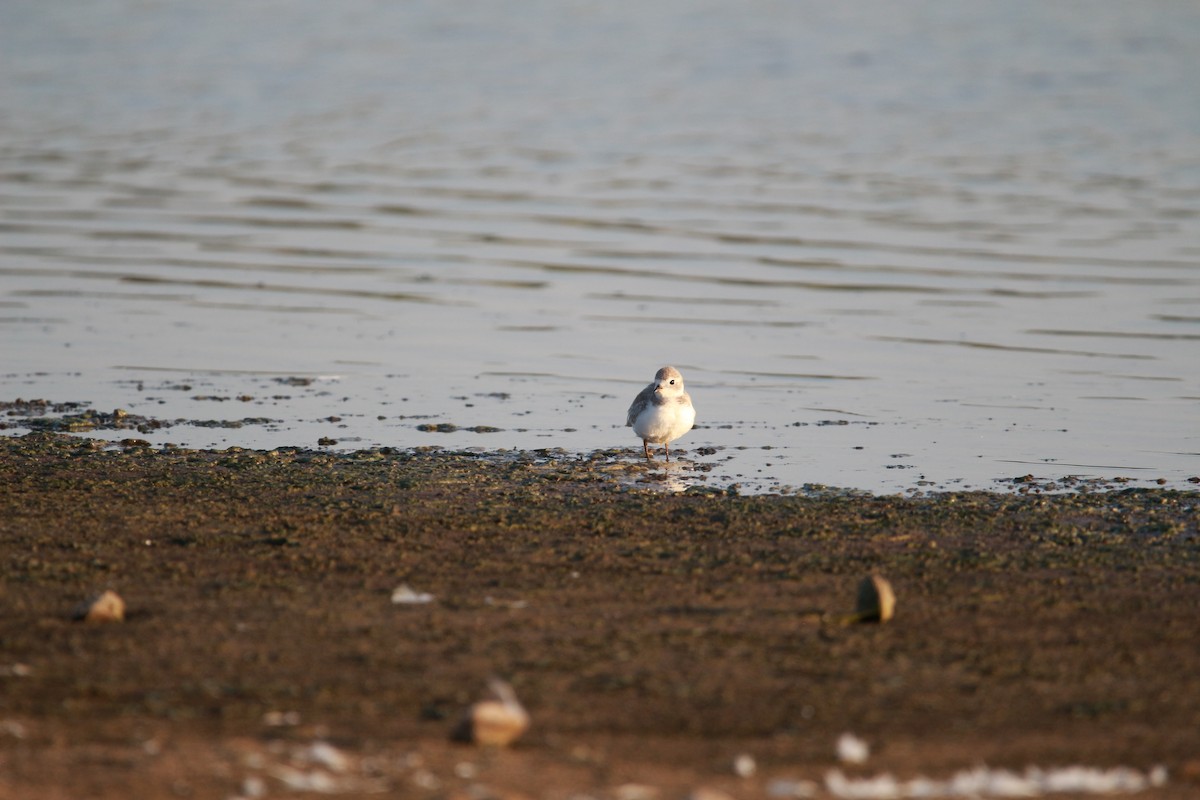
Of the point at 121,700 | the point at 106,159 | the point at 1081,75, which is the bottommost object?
the point at 121,700

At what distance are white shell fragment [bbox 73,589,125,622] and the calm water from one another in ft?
14.1

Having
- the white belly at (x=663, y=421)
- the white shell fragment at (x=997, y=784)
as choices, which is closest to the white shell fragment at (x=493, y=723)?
the white shell fragment at (x=997, y=784)

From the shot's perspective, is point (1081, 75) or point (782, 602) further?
point (1081, 75)

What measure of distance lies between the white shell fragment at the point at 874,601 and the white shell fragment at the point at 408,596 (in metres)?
1.99

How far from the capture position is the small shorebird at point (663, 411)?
10797mm

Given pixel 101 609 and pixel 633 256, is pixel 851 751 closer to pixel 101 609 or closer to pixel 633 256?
pixel 101 609

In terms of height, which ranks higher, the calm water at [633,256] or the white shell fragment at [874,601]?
the calm water at [633,256]

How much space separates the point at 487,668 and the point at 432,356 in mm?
8320

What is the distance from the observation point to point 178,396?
42.0 ft

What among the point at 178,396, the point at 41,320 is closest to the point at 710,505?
the point at 178,396

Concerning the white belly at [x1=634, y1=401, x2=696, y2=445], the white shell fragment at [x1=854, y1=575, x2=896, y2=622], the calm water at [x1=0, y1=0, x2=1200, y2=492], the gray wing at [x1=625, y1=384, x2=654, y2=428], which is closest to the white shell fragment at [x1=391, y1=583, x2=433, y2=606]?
the white shell fragment at [x1=854, y1=575, x2=896, y2=622]

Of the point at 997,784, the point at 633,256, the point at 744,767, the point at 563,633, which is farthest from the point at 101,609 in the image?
the point at 633,256

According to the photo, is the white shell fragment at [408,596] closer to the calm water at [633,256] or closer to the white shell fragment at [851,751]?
the white shell fragment at [851,751]

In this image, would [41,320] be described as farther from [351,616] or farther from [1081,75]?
[1081,75]
